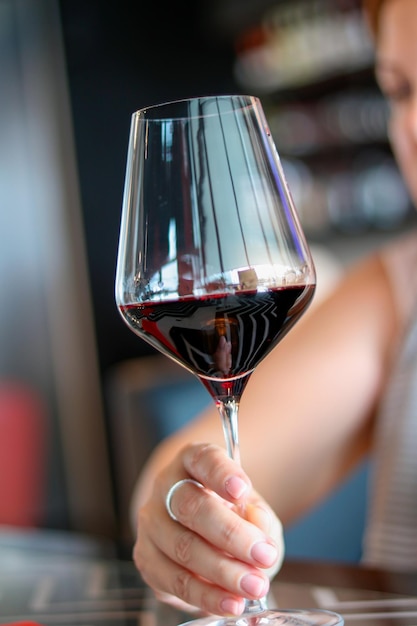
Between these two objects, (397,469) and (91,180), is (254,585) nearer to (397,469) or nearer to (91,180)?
(397,469)

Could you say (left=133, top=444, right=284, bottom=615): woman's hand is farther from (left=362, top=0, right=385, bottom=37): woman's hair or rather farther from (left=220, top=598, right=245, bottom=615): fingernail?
(left=362, top=0, right=385, bottom=37): woman's hair

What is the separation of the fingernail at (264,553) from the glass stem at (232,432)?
0.12 ft

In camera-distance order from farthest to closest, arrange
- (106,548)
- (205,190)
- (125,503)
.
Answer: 1. (125,503)
2. (106,548)
3. (205,190)

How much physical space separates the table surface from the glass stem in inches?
3.7

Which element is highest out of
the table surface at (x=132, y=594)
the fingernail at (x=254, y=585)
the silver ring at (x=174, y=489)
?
the silver ring at (x=174, y=489)

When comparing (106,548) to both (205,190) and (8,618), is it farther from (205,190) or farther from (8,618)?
(205,190)

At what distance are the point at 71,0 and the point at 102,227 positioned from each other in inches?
43.4

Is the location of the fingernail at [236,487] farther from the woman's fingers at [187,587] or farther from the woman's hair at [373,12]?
the woman's hair at [373,12]

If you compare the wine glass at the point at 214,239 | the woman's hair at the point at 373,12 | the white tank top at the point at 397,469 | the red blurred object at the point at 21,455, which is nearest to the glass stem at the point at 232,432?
the wine glass at the point at 214,239

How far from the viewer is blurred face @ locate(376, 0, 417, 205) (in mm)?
1414

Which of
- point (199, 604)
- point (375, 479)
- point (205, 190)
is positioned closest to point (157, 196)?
point (205, 190)

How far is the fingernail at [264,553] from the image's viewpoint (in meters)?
0.66

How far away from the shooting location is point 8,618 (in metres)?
0.86

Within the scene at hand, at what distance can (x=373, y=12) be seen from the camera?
1.55 meters
